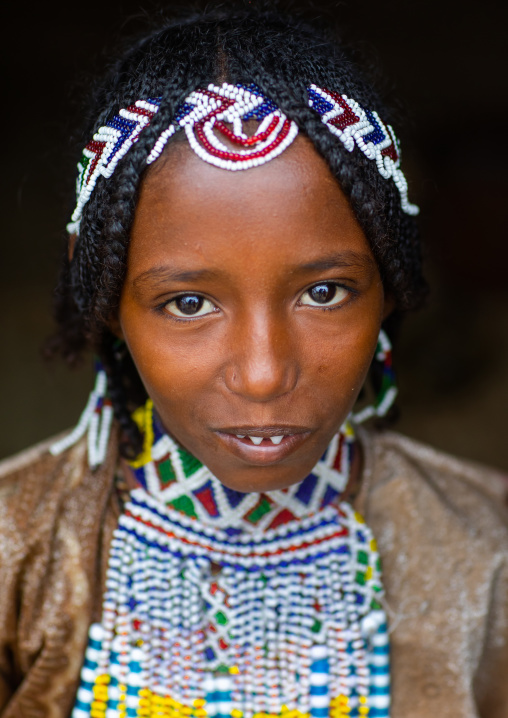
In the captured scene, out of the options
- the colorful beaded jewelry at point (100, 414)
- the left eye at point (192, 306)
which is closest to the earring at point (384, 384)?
the colorful beaded jewelry at point (100, 414)

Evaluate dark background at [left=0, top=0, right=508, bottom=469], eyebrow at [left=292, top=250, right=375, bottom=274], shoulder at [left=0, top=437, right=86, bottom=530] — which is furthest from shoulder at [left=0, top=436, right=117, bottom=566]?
dark background at [left=0, top=0, right=508, bottom=469]

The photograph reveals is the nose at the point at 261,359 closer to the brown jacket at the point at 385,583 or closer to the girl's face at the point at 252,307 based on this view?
the girl's face at the point at 252,307

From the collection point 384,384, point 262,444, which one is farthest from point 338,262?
point 384,384

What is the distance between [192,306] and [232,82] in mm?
316

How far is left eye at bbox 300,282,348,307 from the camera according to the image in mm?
1087

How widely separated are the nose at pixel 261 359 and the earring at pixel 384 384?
0.39 metres

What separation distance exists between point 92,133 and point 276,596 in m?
0.83

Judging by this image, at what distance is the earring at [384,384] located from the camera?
1.41m

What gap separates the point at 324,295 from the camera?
3.60ft

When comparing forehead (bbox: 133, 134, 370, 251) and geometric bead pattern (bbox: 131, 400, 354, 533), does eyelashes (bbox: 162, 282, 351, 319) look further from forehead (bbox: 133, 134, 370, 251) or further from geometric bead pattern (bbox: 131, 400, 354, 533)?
geometric bead pattern (bbox: 131, 400, 354, 533)

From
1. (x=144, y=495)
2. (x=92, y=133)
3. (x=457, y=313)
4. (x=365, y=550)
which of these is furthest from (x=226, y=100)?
(x=457, y=313)

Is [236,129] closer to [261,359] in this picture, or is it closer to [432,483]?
[261,359]

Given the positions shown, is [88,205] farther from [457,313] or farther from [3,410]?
[457,313]

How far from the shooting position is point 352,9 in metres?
2.79
